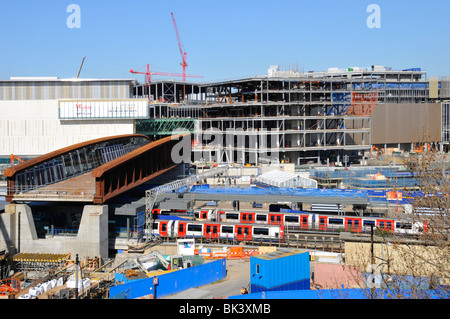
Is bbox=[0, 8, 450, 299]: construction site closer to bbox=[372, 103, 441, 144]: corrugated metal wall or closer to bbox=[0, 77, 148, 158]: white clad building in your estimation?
bbox=[0, 77, 148, 158]: white clad building

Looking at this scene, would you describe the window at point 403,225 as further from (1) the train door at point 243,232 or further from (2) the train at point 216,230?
(1) the train door at point 243,232

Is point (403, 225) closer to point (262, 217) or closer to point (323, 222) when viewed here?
point (323, 222)

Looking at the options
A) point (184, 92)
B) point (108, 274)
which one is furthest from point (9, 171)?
point (184, 92)

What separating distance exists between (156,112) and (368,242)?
70847mm

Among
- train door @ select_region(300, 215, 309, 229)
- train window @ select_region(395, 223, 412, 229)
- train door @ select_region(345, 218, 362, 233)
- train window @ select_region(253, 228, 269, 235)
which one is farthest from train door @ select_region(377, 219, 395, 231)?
train window @ select_region(253, 228, 269, 235)

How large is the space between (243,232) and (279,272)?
1089 cm

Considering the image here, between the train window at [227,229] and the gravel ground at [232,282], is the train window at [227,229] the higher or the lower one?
the higher one

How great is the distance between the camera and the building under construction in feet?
248

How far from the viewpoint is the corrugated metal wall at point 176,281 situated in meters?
20.9

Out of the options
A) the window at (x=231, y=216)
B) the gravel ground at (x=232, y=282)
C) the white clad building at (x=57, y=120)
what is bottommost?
the gravel ground at (x=232, y=282)

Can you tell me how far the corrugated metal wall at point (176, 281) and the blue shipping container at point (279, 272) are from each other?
324 cm

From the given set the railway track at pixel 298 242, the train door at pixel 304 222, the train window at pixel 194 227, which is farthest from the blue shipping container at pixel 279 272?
Answer: the train door at pixel 304 222

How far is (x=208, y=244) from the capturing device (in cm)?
3173
